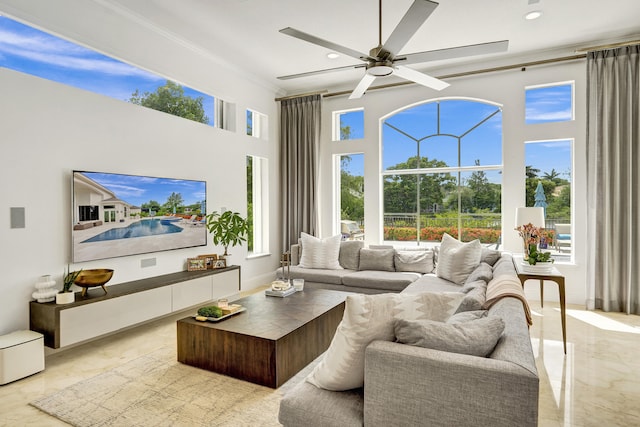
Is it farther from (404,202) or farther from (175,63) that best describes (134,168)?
(404,202)

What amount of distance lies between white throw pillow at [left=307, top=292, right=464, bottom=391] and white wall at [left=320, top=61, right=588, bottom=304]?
3952 millimetres

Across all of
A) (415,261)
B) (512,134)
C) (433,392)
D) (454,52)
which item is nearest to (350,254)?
(415,261)

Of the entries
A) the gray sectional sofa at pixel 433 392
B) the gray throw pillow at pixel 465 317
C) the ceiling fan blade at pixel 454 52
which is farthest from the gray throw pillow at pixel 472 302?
the ceiling fan blade at pixel 454 52

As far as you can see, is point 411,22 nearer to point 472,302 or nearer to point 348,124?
point 472,302

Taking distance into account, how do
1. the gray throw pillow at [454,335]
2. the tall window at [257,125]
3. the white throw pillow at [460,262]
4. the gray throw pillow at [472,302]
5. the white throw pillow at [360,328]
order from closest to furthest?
the gray throw pillow at [454,335] → the white throw pillow at [360,328] → the gray throw pillow at [472,302] → the white throw pillow at [460,262] → the tall window at [257,125]

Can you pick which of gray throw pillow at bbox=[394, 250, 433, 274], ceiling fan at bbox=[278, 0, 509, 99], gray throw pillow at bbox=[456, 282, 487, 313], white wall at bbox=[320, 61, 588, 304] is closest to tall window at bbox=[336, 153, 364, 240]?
white wall at bbox=[320, 61, 588, 304]

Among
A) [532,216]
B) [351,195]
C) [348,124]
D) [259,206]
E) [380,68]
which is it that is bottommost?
[532,216]

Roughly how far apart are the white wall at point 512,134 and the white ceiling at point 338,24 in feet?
0.87

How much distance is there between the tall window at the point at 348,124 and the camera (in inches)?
236

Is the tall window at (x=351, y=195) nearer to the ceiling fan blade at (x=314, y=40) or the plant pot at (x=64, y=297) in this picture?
the ceiling fan blade at (x=314, y=40)

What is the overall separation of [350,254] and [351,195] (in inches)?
51.8

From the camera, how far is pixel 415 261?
4.70 meters

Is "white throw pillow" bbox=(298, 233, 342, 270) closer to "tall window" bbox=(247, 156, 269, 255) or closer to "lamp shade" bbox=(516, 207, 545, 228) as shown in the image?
"tall window" bbox=(247, 156, 269, 255)

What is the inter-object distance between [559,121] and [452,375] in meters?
4.70
